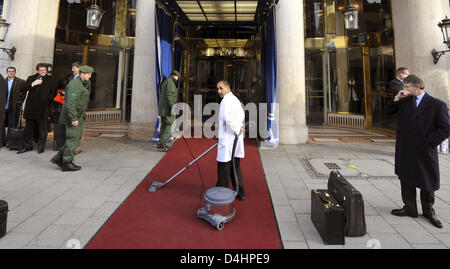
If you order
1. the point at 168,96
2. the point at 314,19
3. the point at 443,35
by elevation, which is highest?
the point at 314,19

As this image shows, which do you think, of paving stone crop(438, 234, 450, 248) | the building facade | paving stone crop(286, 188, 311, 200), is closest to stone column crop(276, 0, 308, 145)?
the building facade

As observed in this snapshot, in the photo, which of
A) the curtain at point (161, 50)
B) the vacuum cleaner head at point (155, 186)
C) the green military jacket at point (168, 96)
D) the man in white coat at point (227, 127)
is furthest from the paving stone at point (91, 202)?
the curtain at point (161, 50)

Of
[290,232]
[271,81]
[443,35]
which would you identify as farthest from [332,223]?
[443,35]

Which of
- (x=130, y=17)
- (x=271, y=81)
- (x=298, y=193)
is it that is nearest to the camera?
(x=298, y=193)

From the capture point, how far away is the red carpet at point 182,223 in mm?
2598

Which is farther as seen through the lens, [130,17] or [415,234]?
[130,17]

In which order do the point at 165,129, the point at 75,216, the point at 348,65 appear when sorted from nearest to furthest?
the point at 75,216 < the point at 165,129 < the point at 348,65

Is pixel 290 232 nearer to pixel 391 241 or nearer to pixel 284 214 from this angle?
pixel 284 214

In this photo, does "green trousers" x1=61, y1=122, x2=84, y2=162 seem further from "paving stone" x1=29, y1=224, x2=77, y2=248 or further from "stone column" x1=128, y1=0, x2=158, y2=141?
"stone column" x1=128, y1=0, x2=158, y2=141

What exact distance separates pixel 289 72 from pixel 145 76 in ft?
15.0

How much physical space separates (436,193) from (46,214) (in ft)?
19.0

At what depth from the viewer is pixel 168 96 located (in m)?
6.55
